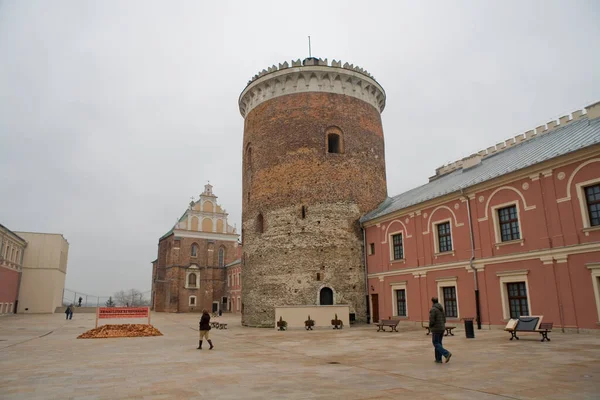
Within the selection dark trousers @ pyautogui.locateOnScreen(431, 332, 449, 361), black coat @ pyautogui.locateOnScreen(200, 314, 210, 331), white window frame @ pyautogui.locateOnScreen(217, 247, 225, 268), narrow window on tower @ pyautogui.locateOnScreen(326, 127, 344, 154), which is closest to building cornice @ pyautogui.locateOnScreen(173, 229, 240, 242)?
white window frame @ pyautogui.locateOnScreen(217, 247, 225, 268)

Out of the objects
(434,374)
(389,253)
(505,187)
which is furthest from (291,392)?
(389,253)

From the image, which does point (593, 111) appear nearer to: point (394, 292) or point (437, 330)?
point (394, 292)

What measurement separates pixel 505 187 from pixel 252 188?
54.1 feet

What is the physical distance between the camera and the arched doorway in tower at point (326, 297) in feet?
86.7

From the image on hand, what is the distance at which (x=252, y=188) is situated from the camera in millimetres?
29672

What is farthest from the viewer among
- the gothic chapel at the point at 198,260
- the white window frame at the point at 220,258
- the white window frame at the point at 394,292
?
the white window frame at the point at 220,258

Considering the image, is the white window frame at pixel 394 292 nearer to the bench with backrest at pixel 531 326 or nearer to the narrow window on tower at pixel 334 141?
the narrow window on tower at pixel 334 141

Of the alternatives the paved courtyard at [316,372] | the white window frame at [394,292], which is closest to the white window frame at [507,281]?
the paved courtyard at [316,372]

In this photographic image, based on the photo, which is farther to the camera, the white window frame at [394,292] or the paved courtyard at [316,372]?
the white window frame at [394,292]

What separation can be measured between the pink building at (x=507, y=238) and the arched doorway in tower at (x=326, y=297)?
111 inches

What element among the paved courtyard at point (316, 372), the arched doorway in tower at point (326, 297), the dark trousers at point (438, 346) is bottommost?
the paved courtyard at point (316, 372)

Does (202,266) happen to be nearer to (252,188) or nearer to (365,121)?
(252,188)

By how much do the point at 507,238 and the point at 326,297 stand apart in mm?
11668

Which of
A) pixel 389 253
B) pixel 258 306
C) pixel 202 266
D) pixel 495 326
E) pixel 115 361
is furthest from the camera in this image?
pixel 202 266
